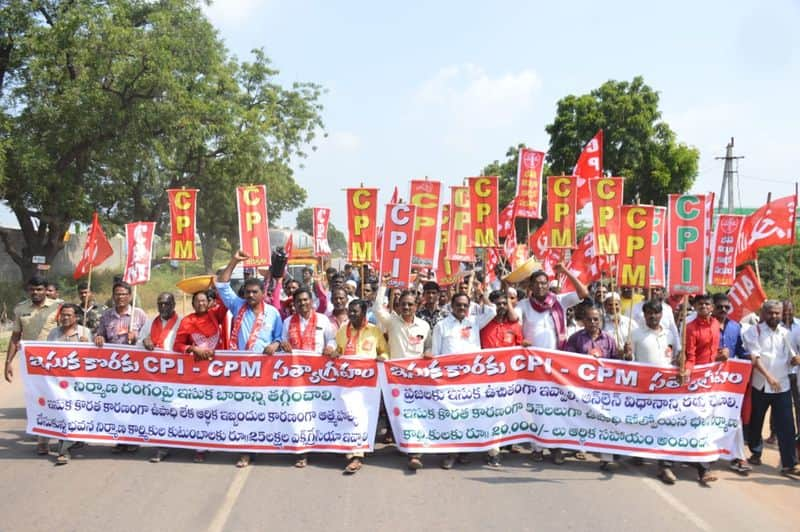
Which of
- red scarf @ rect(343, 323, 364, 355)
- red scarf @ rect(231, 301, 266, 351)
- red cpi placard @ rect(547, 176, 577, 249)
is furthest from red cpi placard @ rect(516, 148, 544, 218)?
red scarf @ rect(231, 301, 266, 351)

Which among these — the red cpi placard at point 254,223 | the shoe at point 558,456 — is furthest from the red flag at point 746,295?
the red cpi placard at point 254,223

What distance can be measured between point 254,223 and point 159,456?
108 inches

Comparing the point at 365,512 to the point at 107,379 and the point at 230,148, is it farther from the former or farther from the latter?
the point at 230,148

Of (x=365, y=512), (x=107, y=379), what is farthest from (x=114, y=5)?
(x=365, y=512)

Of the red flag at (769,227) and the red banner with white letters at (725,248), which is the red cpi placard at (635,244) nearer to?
the red banner with white letters at (725,248)

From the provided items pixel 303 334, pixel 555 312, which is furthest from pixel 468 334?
pixel 303 334

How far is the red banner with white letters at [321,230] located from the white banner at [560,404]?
752 cm

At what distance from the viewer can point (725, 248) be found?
9.55 metres

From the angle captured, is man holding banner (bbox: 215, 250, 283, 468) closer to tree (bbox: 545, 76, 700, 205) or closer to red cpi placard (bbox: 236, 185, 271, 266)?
red cpi placard (bbox: 236, 185, 271, 266)

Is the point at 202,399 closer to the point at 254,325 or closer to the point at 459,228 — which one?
the point at 254,325

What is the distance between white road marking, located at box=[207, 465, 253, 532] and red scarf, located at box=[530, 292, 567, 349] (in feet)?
10.6

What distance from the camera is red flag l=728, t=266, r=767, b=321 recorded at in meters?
8.18

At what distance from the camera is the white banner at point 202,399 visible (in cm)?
630

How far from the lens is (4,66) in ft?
66.0
